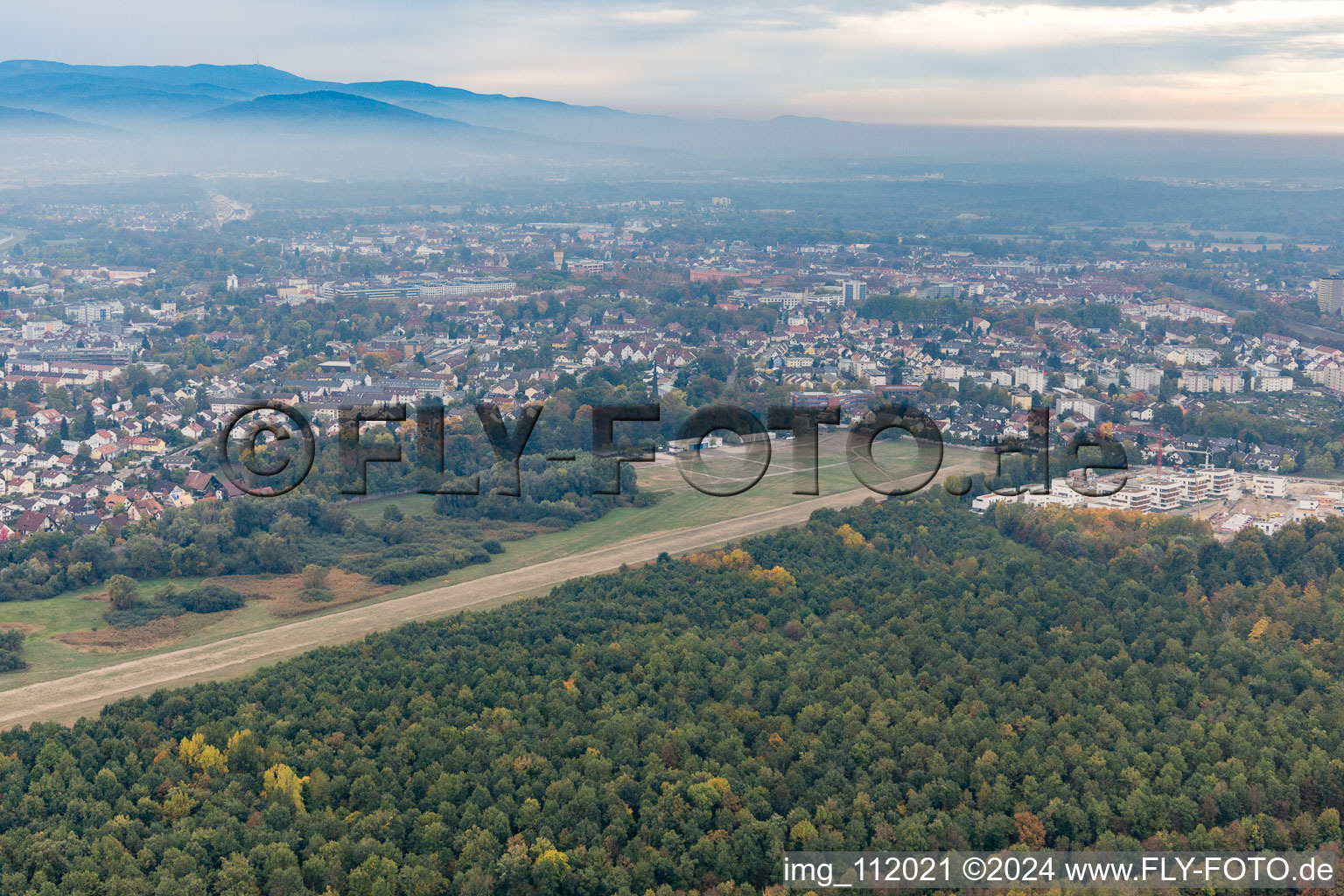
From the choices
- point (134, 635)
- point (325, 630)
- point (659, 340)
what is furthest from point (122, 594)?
point (659, 340)

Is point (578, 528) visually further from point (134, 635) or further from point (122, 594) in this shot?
point (134, 635)

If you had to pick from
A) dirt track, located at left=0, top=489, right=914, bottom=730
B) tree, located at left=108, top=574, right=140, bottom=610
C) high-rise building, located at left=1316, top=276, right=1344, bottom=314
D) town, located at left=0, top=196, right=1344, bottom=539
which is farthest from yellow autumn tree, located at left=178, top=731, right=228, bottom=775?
high-rise building, located at left=1316, top=276, right=1344, bottom=314

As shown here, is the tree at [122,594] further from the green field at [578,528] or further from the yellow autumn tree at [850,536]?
the yellow autumn tree at [850,536]

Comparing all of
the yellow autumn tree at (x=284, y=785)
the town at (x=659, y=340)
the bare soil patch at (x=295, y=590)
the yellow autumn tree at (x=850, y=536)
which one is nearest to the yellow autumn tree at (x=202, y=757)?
Result: the yellow autumn tree at (x=284, y=785)

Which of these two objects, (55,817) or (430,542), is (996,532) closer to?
(430,542)

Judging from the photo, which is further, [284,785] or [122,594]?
[122,594]
